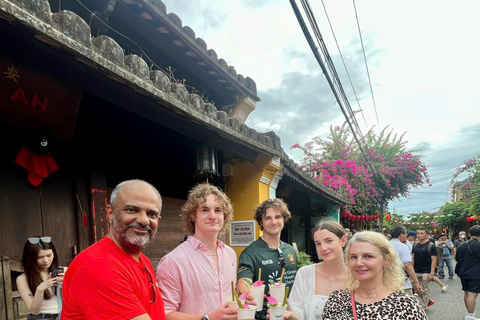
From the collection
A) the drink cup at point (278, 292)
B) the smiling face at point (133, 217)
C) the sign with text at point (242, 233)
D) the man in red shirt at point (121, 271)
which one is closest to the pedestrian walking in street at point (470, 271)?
the sign with text at point (242, 233)

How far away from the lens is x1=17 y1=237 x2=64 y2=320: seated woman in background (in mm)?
2652

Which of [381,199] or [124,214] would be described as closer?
[124,214]

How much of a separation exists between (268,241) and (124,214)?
65.6 inches

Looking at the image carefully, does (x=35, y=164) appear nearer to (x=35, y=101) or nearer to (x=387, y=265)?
(x=35, y=101)

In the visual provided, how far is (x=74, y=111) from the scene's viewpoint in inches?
120

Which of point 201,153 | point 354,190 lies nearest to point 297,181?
point 201,153

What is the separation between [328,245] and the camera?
2.56 metres

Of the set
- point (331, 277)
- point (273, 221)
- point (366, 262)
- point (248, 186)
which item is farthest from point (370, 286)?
point (248, 186)

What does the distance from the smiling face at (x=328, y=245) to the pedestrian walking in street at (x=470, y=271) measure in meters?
5.46

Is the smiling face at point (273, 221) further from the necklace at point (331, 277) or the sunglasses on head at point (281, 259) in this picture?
the necklace at point (331, 277)

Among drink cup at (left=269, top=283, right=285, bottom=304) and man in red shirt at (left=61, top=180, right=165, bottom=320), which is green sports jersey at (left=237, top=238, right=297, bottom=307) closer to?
drink cup at (left=269, top=283, right=285, bottom=304)

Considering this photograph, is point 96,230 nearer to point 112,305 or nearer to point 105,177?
point 105,177

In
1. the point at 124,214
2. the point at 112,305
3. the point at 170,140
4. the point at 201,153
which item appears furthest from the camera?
the point at 170,140

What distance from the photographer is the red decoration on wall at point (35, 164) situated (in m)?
3.01
